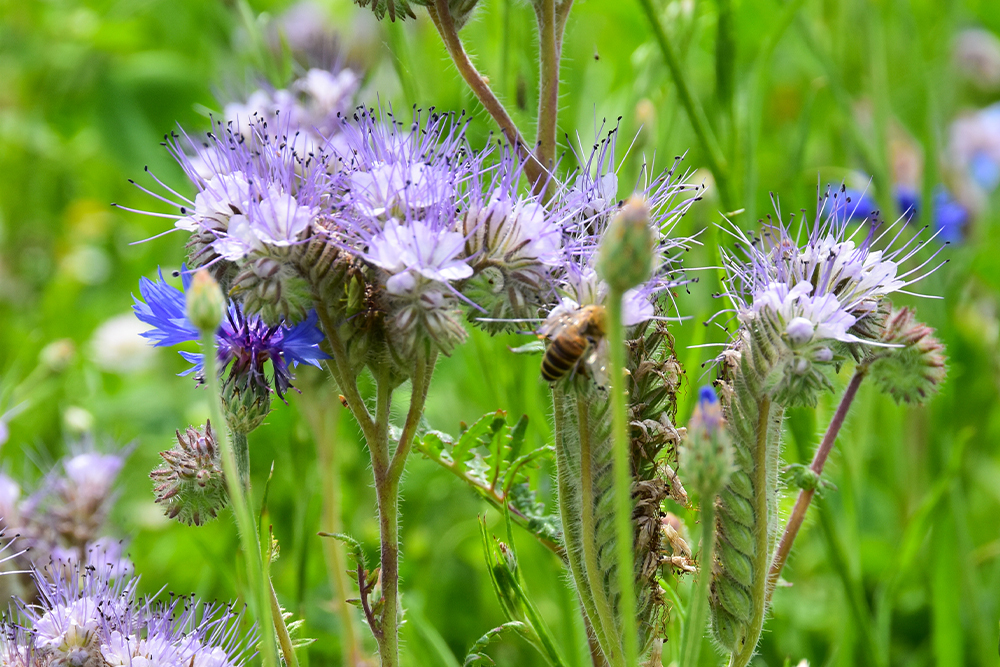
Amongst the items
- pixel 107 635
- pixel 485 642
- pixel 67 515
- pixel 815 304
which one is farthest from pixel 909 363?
pixel 67 515

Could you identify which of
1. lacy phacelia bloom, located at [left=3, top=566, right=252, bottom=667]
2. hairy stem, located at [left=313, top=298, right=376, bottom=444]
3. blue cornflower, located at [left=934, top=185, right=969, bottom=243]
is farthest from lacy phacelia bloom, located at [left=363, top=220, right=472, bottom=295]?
blue cornflower, located at [left=934, top=185, right=969, bottom=243]

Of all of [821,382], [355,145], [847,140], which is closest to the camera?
[821,382]

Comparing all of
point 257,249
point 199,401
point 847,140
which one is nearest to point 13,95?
point 199,401

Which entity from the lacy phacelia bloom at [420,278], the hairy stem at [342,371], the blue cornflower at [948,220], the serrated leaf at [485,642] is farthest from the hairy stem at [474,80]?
the blue cornflower at [948,220]

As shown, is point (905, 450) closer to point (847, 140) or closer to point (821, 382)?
point (847, 140)

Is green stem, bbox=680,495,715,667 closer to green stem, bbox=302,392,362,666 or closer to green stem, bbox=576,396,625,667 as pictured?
green stem, bbox=576,396,625,667
